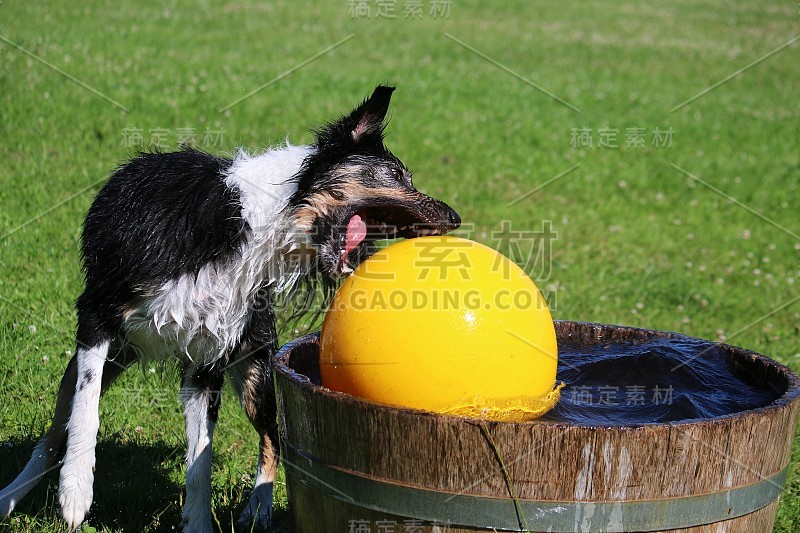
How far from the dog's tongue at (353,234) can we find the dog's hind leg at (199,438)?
977 mm

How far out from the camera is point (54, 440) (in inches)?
172

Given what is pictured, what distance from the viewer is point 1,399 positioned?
539 cm

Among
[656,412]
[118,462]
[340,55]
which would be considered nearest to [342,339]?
[656,412]

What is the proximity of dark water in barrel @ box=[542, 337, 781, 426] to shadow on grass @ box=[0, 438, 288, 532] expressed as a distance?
5.40 ft

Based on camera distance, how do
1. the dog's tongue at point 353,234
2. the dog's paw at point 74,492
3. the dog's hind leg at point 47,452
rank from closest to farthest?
the dog's paw at point 74,492 → the dog's tongue at point 353,234 → the dog's hind leg at point 47,452

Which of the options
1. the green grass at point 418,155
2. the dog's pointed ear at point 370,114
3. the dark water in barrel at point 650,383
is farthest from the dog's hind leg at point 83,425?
the dark water in barrel at point 650,383

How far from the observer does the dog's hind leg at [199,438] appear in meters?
4.16

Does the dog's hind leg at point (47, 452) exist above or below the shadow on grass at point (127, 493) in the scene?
above

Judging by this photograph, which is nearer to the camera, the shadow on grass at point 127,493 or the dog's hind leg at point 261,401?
the shadow on grass at point 127,493

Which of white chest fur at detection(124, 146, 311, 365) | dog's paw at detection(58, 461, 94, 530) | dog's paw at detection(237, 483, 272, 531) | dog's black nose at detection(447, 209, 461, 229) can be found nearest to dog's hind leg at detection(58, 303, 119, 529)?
dog's paw at detection(58, 461, 94, 530)

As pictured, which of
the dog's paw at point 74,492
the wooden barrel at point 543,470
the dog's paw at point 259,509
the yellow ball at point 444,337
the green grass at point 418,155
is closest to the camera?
the wooden barrel at point 543,470

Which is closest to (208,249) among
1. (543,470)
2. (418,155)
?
(543,470)

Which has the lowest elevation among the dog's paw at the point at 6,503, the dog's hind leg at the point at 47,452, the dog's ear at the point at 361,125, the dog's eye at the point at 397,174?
the dog's paw at the point at 6,503

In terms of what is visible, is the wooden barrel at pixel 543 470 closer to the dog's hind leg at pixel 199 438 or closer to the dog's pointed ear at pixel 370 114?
the dog's hind leg at pixel 199 438
